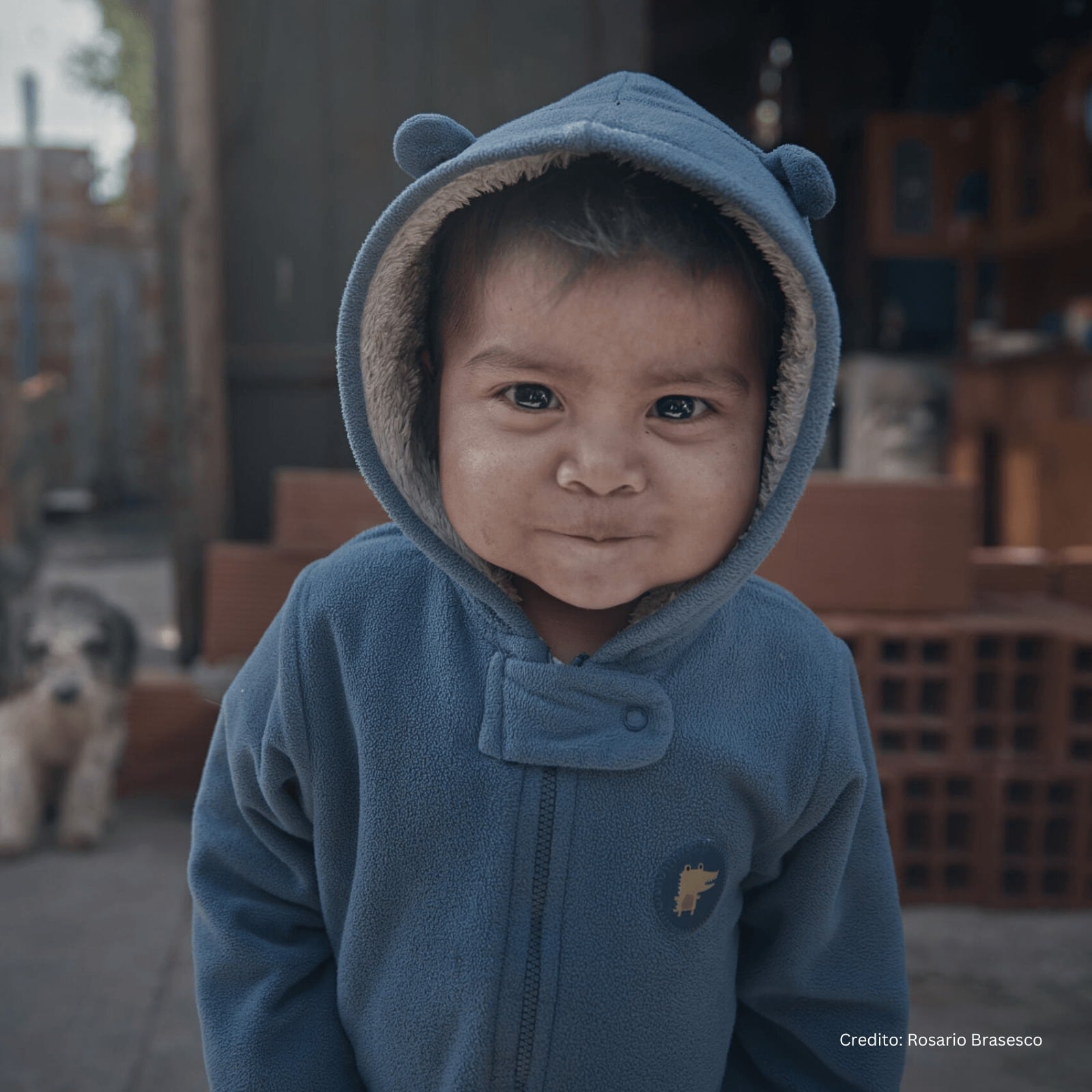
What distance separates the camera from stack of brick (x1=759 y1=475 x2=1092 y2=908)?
2.50 meters

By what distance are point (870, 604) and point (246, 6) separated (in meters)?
2.82

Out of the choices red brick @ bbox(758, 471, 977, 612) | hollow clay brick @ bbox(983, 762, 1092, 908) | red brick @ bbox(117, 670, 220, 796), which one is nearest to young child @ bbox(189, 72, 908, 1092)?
red brick @ bbox(758, 471, 977, 612)

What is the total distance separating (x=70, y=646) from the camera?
296 cm

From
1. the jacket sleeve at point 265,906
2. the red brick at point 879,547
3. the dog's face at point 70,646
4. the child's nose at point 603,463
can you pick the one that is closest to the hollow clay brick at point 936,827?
the red brick at point 879,547

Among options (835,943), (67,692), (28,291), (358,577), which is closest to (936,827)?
(835,943)

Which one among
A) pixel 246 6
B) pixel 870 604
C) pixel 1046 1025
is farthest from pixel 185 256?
pixel 1046 1025

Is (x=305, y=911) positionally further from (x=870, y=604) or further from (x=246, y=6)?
(x=246, y=6)

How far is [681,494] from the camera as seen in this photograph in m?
0.87

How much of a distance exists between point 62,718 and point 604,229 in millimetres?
2612

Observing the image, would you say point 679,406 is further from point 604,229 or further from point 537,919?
point 537,919

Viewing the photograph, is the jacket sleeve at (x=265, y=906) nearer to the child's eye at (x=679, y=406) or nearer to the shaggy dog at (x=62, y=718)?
the child's eye at (x=679, y=406)

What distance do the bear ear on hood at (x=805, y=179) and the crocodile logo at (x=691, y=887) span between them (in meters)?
0.59

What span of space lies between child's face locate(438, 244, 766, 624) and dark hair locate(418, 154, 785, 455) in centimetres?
1

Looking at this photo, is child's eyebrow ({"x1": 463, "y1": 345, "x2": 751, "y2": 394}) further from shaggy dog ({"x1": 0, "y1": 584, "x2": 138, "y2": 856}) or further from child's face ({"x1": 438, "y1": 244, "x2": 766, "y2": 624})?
shaggy dog ({"x1": 0, "y1": 584, "x2": 138, "y2": 856})
